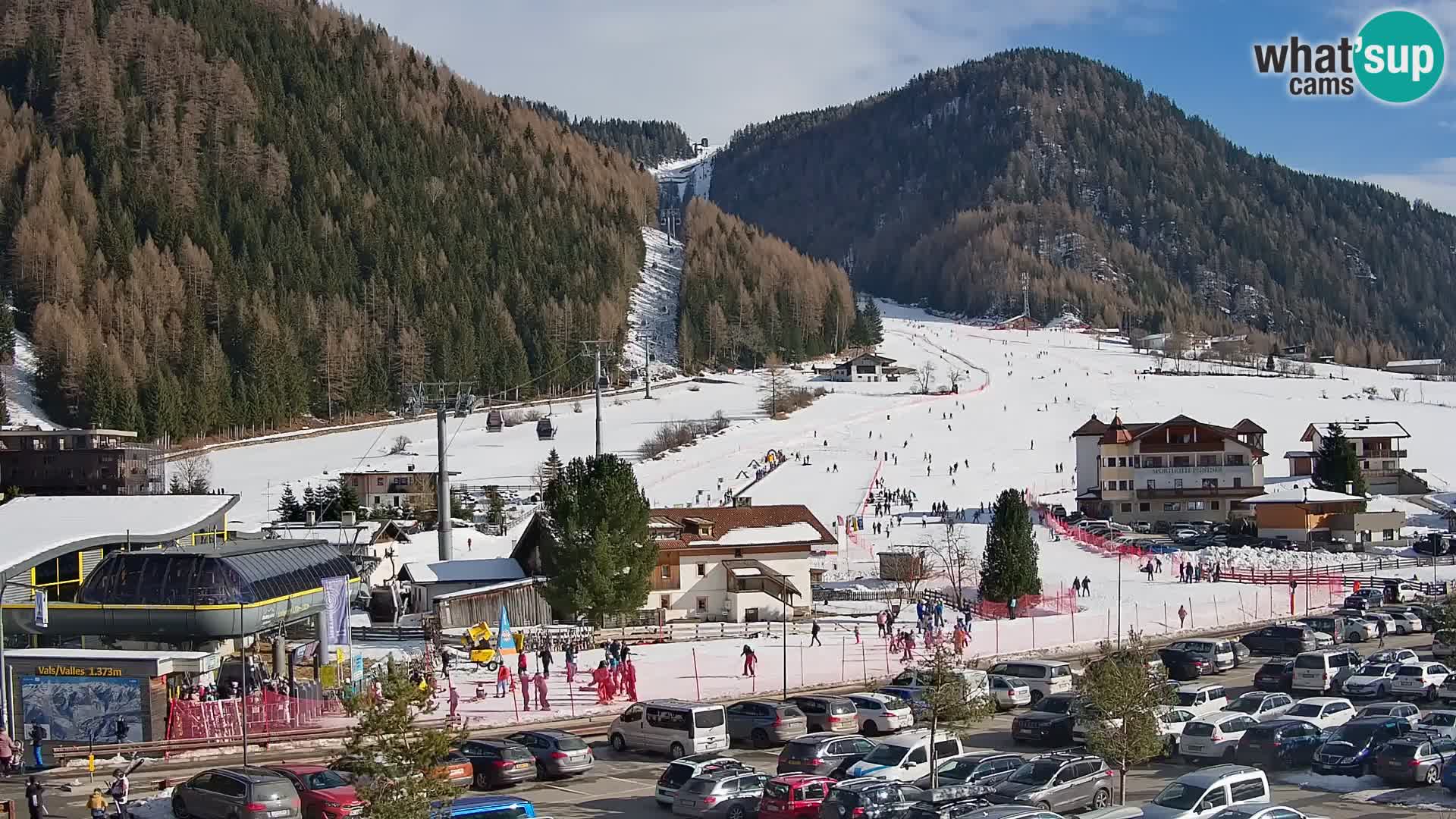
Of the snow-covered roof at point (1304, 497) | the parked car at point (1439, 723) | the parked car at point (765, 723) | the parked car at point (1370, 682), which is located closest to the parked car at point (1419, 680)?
the parked car at point (1370, 682)

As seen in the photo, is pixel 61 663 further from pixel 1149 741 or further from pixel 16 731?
pixel 1149 741

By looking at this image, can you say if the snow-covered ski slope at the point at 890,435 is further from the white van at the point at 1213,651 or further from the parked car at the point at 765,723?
the parked car at the point at 765,723

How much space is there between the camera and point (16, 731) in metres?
25.8

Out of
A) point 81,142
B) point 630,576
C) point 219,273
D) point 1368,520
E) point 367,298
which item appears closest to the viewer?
point 630,576

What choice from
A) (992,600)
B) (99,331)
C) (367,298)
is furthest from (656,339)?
(992,600)

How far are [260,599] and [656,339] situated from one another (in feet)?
431

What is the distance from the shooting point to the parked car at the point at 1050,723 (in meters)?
25.8

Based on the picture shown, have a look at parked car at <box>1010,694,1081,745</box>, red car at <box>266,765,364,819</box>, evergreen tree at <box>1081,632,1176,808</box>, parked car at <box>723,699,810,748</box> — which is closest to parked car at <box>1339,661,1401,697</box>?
parked car at <box>1010,694,1081,745</box>

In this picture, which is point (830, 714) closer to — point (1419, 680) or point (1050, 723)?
point (1050, 723)

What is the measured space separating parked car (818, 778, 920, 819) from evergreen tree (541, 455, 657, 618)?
20.4 metres

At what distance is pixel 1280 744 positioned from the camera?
24031 millimetres

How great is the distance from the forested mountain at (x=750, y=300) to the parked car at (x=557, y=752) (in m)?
125

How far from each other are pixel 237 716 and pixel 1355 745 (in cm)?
1861

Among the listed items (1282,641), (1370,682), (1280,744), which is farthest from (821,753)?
(1282,641)
